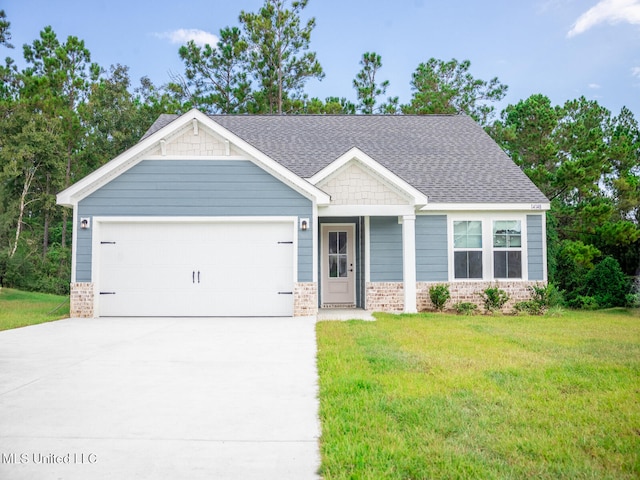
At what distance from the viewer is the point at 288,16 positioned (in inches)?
1135

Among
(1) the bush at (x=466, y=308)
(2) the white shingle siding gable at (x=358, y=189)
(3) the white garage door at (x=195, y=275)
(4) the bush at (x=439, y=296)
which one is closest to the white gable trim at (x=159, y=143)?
(3) the white garage door at (x=195, y=275)

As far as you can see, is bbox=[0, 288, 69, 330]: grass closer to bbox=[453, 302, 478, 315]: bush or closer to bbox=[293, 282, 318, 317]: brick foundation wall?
bbox=[293, 282, 318, 317]: brick foundation wall

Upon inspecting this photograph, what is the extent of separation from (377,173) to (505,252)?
3.94 m

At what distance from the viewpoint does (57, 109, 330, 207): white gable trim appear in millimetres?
11297

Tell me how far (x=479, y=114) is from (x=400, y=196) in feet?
63.1

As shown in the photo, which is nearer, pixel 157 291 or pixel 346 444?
pixel 346 444

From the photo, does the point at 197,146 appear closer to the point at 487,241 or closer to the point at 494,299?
the point at 487,241

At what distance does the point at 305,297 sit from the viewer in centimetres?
1139

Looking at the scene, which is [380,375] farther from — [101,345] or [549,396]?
[101,345]

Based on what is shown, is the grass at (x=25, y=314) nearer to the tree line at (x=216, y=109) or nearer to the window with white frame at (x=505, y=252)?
the tree line at (x=216, y=109)

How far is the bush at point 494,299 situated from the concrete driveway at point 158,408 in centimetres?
613

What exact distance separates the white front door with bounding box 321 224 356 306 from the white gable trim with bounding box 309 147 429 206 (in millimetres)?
1923

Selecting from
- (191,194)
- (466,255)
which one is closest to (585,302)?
(466,255)

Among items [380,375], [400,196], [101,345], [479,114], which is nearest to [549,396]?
[380,375]
